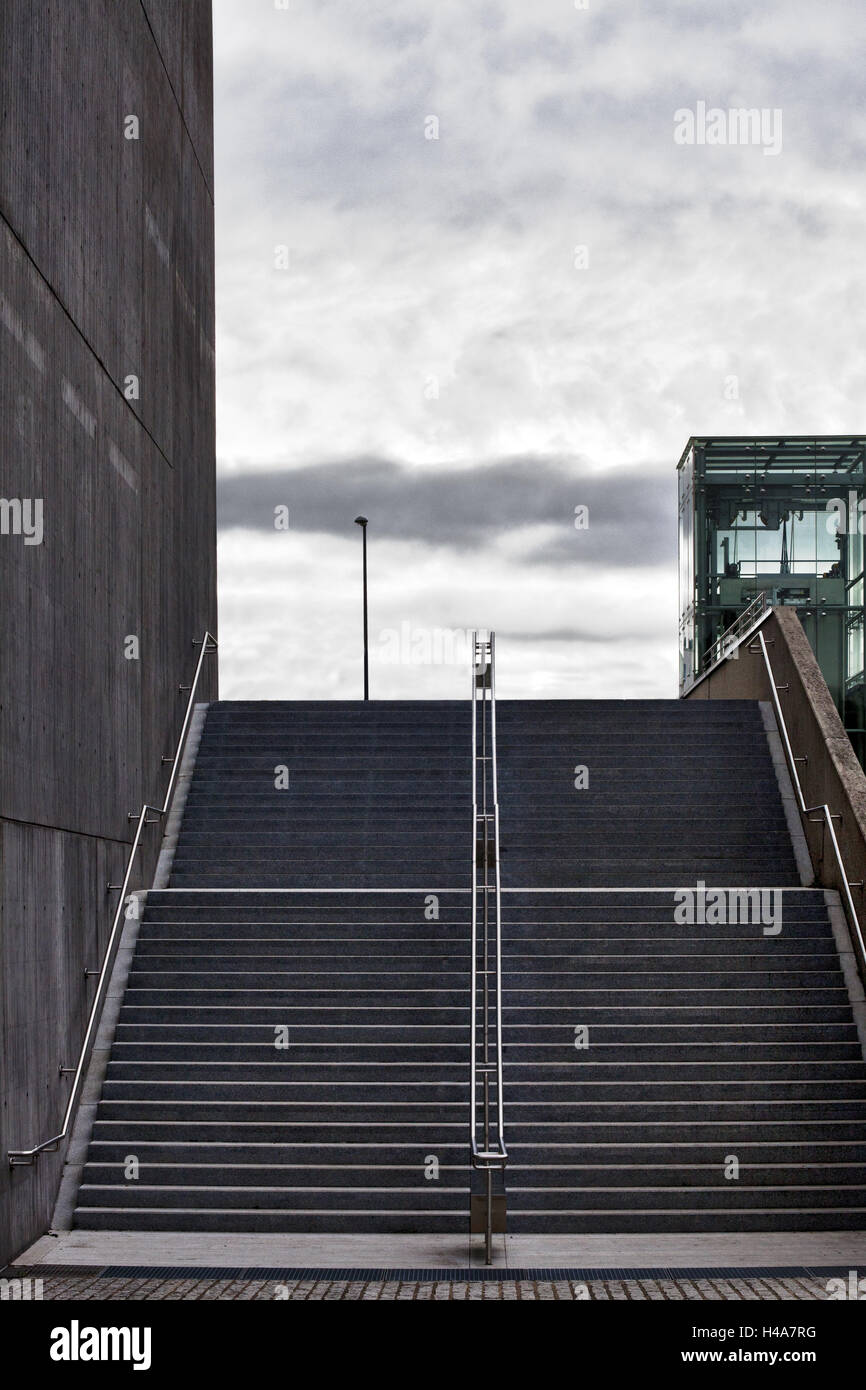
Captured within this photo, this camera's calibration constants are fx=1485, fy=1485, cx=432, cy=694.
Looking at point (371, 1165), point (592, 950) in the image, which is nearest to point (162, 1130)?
point (371, 1165)

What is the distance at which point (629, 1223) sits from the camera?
9008mm

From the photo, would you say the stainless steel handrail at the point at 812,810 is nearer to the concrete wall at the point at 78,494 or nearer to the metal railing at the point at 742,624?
the metal railing at the point at 742,624

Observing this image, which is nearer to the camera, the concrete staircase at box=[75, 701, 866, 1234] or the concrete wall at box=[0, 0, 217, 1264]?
the concrete wall at box=[0, 0, 217, 1264]

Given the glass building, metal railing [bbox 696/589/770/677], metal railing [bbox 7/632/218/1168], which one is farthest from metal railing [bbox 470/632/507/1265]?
the glass building

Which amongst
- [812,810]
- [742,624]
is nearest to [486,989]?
[812,810]

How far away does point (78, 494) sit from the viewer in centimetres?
1019

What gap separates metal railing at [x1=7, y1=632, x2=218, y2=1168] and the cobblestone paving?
99cm

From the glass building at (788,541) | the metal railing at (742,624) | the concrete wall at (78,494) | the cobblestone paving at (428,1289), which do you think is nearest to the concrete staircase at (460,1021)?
the concrete wall at (78,494)

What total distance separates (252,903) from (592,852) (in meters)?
3.06

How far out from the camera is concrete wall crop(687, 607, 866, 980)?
11.5 metres

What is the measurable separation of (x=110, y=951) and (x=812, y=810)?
5986 millimetres

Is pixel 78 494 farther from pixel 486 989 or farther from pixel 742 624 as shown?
pixel 742 624

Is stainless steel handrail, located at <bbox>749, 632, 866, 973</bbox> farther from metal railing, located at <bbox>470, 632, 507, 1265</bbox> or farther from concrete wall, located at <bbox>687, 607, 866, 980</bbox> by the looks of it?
metal railing, located at <bbox>470, 632, 507, 1265</bbox>

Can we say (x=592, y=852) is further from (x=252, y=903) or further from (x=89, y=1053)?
(x=89, y=1053)
